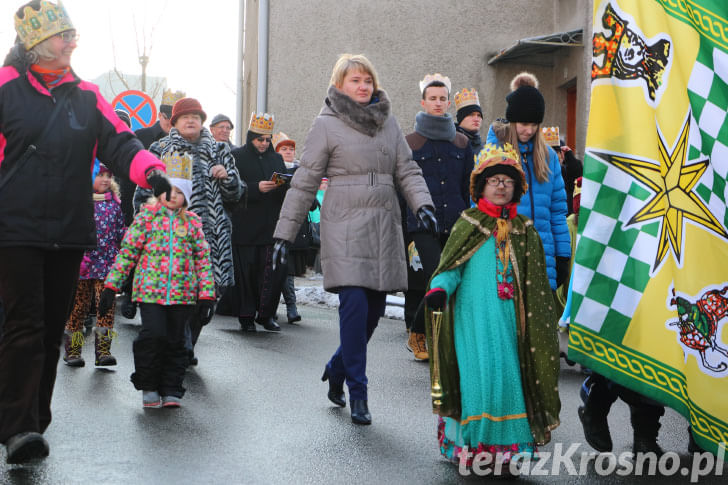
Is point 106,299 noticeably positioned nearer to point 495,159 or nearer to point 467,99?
point 495,159

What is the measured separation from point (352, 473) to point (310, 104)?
16232 millimetres

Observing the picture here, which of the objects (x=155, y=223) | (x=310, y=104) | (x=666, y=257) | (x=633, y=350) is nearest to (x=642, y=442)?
(x=633, y=350)

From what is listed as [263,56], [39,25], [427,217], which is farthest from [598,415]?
[263,56]

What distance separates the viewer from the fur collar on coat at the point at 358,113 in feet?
21.2

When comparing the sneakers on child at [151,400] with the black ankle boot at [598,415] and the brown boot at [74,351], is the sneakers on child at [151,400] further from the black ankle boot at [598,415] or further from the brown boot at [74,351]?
the black ankle boot at [598,415]

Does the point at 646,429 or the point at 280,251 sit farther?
the point at 280,251

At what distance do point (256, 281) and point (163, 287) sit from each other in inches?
174

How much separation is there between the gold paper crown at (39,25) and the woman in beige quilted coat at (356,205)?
1790mm

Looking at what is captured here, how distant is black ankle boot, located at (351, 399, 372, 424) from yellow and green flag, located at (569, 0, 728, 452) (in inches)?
64.1

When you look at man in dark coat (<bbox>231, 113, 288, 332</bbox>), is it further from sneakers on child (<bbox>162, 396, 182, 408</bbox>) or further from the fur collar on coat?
the fur collar on coat

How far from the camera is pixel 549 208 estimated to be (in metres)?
6.81

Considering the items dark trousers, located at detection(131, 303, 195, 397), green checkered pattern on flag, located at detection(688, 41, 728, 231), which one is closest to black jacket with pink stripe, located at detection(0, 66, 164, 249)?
dark trousers, located at detection(131, 303, 195, 397)

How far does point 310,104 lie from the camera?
2077 centimetres

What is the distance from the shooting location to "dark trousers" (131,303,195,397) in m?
6.65
